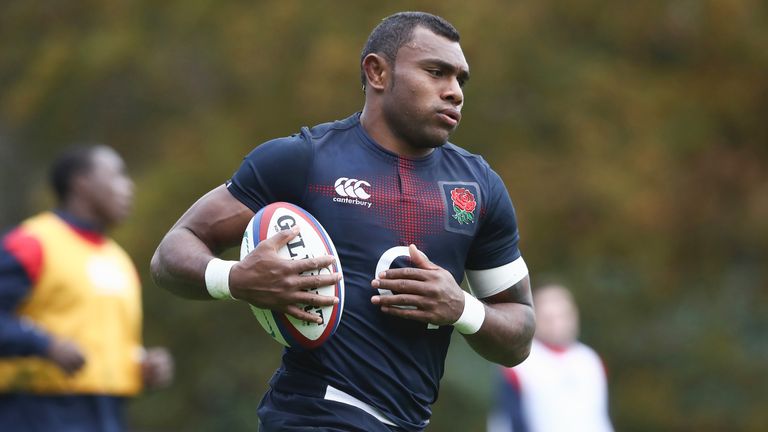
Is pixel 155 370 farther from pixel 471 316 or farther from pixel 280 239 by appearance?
pixel 280 239

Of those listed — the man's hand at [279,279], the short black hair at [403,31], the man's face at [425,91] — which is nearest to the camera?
the man's hand at [279,279]

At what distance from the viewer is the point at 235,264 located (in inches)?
182

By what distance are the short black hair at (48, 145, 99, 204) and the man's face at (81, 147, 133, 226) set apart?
4 centimetres

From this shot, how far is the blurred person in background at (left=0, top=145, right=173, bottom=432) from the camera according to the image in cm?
720

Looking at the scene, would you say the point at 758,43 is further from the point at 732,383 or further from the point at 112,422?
the point at 112,422

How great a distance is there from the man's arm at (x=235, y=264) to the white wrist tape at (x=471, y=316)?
54 centimetres

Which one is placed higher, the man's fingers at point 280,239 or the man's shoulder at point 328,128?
the man's shoulder at point 328,128

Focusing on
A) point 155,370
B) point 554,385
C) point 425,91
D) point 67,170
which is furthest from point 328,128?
point 554,385

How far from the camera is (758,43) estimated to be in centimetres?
1444

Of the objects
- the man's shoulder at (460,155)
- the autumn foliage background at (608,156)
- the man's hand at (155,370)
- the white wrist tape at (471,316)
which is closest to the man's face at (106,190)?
the man's hand at (155,370)

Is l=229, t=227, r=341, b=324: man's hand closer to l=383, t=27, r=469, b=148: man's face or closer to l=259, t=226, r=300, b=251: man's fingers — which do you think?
l=259, t=226, r=300, b=251: man's fingers

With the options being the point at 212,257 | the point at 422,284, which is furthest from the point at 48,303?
the point at 422,284

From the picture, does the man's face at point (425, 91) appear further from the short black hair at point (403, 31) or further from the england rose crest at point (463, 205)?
the england rose crest at point (463, 205)

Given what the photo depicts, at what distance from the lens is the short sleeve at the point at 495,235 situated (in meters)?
5.12
